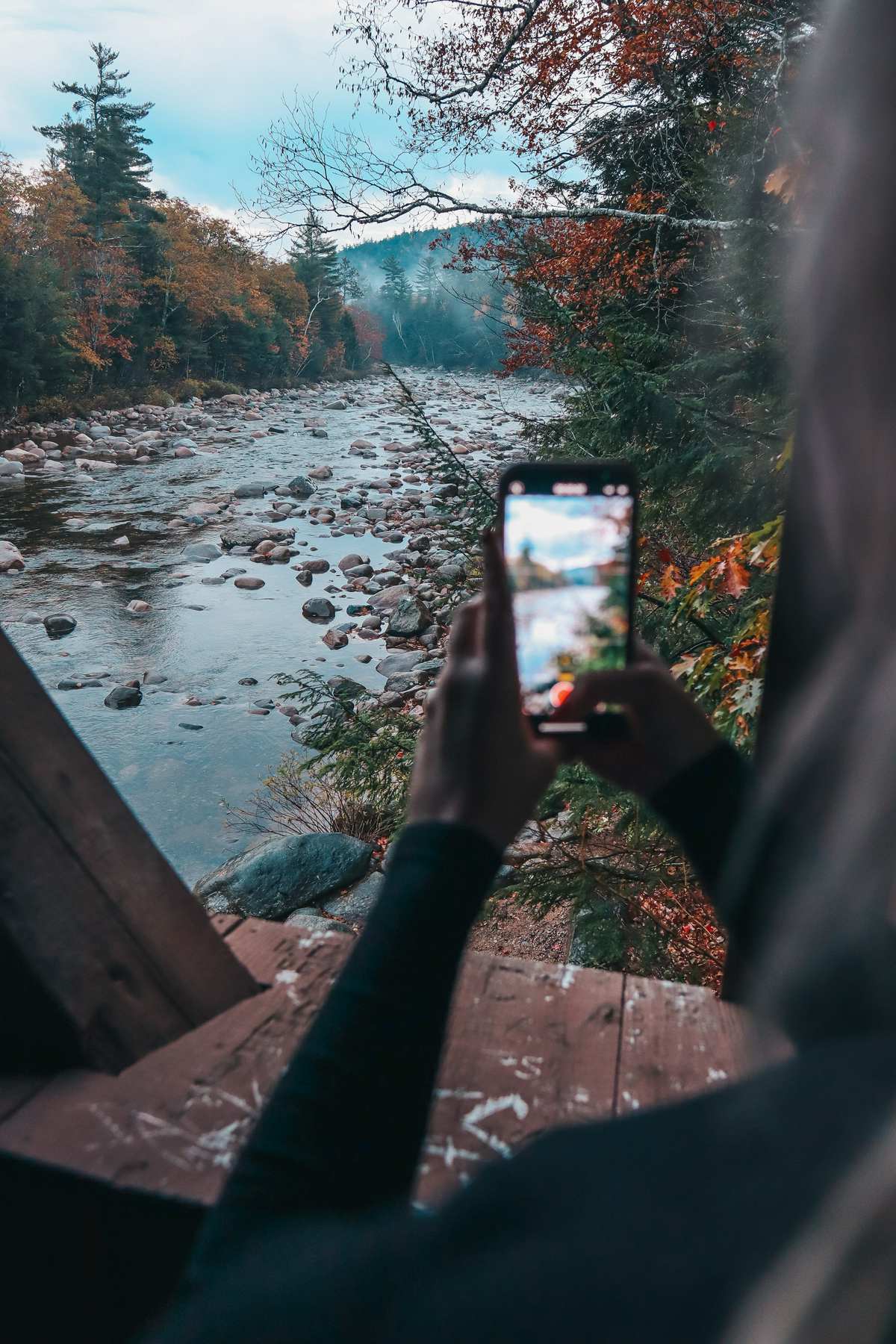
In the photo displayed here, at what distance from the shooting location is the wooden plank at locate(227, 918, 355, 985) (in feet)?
3.82

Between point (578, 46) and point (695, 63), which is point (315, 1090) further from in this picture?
point (578, 46)

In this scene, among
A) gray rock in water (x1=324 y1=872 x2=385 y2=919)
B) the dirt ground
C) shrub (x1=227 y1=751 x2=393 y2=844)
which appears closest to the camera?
the dirt ground

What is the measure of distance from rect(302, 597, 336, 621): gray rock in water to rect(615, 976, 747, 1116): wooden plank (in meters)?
8.47

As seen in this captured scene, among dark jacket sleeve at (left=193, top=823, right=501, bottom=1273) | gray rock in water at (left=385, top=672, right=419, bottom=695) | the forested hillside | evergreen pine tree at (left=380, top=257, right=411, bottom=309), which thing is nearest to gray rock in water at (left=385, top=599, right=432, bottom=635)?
gray rock in water at (left=385, top=672, right=419, bottom=695)

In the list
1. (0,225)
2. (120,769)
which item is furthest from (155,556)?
(0,225)

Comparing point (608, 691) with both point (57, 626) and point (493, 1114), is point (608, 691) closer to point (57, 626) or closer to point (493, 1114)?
point (493, 1114)

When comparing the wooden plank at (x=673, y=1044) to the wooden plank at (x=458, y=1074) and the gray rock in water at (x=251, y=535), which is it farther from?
the gray rock in water at (x=251, y=535)

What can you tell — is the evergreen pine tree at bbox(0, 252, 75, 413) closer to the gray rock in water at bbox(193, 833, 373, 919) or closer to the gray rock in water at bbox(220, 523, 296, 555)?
the gray rock in water at bbox(220, 523, 296, 555)

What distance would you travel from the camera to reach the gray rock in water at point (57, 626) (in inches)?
342

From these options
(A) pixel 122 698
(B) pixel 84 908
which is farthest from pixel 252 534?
(B) pixel 84 908

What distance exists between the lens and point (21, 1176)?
89 cm

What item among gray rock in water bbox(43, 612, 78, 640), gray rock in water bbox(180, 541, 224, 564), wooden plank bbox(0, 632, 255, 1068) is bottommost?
gray rock in water bbox(43, 612, 78, 640)

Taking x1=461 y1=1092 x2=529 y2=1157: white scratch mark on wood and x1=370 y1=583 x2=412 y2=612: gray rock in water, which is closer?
x1=461 y1=1092 x2=529 y2=1157: white scratch mark on wood

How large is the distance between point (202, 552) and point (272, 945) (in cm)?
1092
